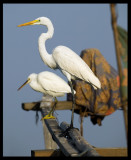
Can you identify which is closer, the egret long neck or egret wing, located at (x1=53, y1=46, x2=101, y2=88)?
egret wing, located at (x1=53, y1=46, x2=101, y2=88)

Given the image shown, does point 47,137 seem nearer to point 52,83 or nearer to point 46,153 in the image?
point 52,83

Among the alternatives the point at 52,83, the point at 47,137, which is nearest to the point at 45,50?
the point at 52,83

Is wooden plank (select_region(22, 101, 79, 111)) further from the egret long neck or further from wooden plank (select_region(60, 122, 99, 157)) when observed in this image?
wooden plank (select_region(60, 122, 99, 157))

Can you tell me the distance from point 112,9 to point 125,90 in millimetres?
685

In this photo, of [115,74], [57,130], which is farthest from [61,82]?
[115,74]

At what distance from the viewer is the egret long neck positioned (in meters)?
7.80

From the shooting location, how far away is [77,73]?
24.0 ft

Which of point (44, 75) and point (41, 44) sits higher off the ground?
point (41, 44)

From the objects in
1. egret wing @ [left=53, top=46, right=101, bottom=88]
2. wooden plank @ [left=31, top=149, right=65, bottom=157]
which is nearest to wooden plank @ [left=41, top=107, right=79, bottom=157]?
wooden plank @ [left=31, top=149, right=65, bottom=157]

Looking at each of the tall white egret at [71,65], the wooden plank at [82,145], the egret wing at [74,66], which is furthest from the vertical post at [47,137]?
the wooden plank at [82,145]

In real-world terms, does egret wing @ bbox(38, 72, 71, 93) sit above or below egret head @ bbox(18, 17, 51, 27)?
below

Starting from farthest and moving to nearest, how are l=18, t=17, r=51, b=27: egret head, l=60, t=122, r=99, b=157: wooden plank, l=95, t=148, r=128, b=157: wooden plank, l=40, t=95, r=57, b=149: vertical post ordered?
l=40, t=95, r=57, b=149: vertical post → l=18, t=17, r=51, b=27: egret head → l=95, t=148, r=128, b=157: wooden plank → l=60, t=122, r=99, b=157: wooden plank

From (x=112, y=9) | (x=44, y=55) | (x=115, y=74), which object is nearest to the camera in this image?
(x=112, y=9)

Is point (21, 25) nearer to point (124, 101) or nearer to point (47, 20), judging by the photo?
point (47, 20)
